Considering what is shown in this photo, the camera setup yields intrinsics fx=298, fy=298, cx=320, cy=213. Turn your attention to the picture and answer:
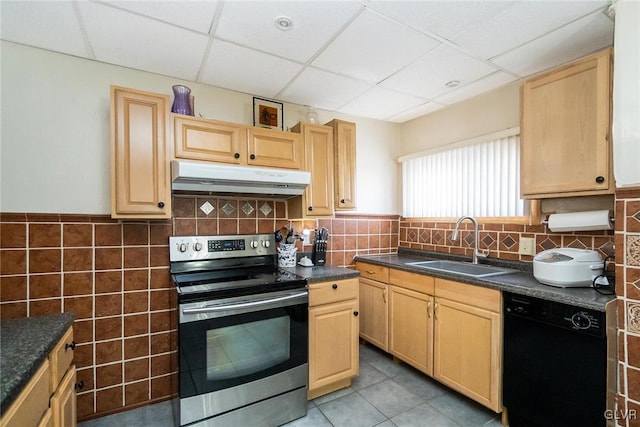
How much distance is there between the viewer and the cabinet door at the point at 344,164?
2471 millimetres

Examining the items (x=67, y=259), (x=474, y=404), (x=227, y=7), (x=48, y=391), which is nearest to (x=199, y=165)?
(x=227, y=7)

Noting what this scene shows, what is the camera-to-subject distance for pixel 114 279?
196 cm

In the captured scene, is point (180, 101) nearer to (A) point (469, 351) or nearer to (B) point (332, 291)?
(B) point (332, 291)

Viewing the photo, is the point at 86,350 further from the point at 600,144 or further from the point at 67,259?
the point at 600,144

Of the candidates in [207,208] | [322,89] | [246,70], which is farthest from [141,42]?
[322,89]

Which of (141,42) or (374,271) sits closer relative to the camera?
(141,42)

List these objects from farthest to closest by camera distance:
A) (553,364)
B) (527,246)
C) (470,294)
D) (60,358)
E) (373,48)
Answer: (527,246) → (470,294) → (373,48) → (553,364) → (60,358)

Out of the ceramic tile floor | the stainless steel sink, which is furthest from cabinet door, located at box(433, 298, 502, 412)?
the stainless steel sink

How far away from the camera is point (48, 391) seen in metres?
1.14

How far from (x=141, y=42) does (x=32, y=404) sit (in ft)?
5.85

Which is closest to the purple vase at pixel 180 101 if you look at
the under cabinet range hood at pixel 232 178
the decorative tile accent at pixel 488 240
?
the under cabinet range hood at pixel 232 178

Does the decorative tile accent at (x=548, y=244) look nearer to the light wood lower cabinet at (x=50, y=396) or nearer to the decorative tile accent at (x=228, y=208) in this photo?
the decorative tile accent at (x=228, y=208)

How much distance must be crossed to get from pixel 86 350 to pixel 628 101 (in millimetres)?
3227

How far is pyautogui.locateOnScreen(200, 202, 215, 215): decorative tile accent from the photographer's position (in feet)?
7.30
